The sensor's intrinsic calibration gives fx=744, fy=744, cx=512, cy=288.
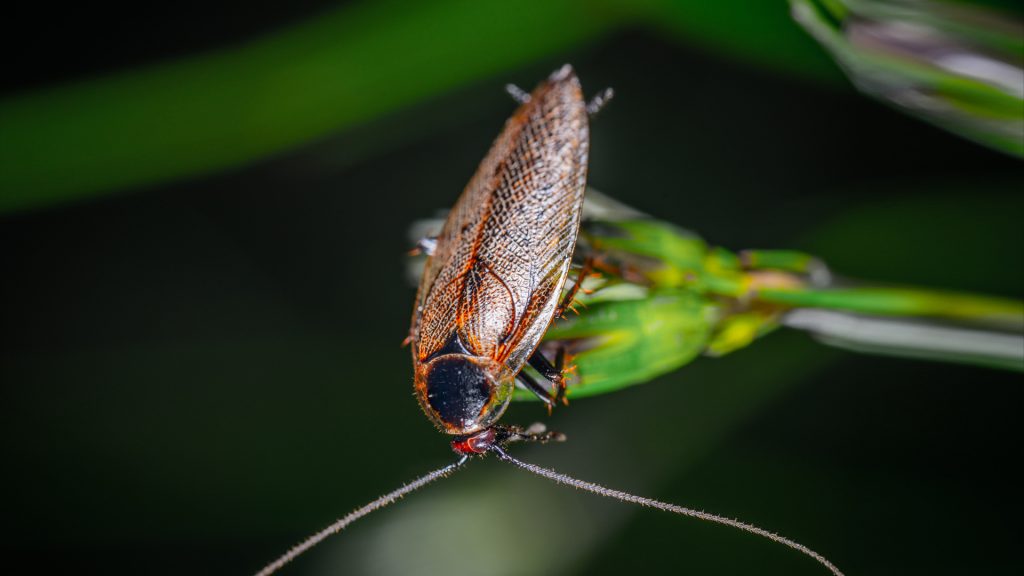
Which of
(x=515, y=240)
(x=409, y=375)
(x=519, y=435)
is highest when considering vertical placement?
(x=515, y=240)

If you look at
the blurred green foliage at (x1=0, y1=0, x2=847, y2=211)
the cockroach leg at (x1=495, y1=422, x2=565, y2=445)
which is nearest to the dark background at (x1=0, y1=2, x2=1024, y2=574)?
the blurred green foliage at (x1=0, y1=0, x2=847, y2=211)

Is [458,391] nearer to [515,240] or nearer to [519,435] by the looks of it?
[519,435]

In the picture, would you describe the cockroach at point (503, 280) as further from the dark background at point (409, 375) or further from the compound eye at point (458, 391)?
the dark background at point (409, 375)

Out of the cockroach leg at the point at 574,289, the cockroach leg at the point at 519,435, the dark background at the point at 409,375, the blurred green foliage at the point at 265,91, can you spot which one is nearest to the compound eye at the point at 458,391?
the cockroach leg at the point at 519,435

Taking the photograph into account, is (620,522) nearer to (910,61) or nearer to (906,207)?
(906,207)

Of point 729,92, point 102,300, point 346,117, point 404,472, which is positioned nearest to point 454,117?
point 346,117

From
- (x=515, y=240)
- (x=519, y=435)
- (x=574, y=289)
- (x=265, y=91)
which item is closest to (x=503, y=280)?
(x=515, y=240)
